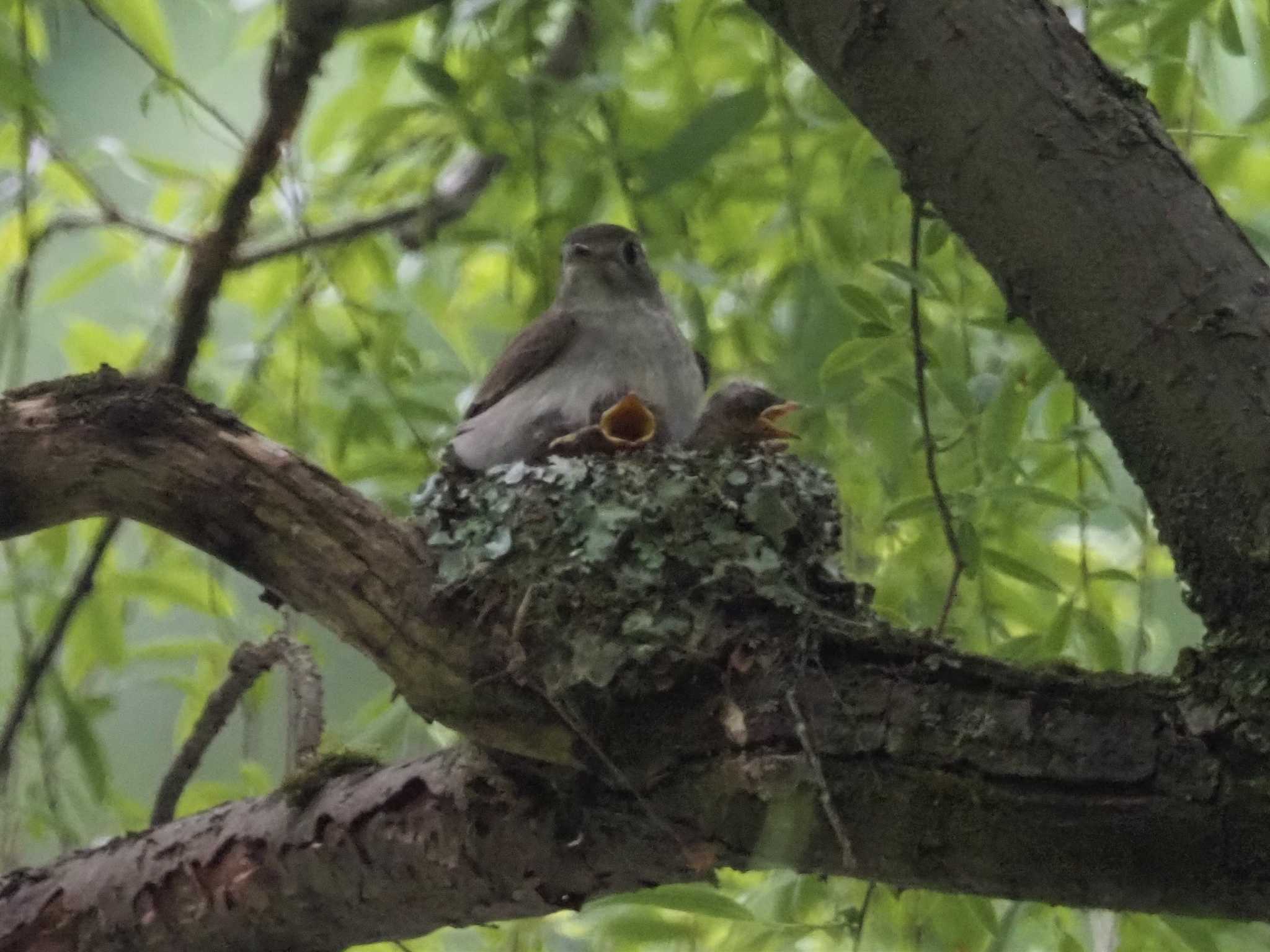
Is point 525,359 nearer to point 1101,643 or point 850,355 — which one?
point 850,355

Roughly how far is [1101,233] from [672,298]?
4.36ft

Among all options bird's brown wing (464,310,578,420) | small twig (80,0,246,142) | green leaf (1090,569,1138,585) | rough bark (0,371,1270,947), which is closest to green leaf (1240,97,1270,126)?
green leaf (1090,569,1138,585)

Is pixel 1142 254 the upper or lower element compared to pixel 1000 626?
upper

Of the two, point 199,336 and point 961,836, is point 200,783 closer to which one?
point 199,336

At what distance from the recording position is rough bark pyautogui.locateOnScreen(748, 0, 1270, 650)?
1.16m

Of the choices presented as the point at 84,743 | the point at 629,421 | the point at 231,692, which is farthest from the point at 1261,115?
the point at 84,743

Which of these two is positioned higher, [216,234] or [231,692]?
[216,234]

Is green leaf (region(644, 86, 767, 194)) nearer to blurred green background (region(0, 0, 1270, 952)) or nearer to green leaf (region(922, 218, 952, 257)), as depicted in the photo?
blurred green background (region(0, 0, 1270, 952))

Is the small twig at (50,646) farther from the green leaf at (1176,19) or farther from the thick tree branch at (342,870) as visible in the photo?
the green leaf at (1176,19)

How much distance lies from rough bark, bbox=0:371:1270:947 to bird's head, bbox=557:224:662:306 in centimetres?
63

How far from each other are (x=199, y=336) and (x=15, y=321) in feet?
0.86

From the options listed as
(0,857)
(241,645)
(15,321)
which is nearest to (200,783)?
(0,857)

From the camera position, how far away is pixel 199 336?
213cm

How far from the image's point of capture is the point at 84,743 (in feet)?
5.94
